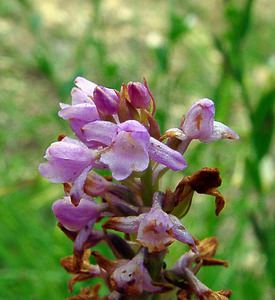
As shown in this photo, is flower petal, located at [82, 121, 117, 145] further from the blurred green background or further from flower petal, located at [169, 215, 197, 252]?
the blurred green background

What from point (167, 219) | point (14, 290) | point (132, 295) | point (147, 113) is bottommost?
point (14, 290)

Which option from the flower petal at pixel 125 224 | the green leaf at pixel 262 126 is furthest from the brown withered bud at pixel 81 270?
the green leaf at pixel 262 126

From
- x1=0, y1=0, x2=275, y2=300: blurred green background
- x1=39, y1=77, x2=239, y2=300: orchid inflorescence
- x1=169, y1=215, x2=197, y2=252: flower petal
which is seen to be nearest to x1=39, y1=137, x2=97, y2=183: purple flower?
x1=39, y1=77, x2=239, y2=300: orchid inflorescence

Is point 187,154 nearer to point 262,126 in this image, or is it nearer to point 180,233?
point 262,126

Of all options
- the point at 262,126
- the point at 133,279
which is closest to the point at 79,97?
the point at 133,279

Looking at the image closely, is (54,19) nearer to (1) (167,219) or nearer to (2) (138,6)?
(2) (138,6)

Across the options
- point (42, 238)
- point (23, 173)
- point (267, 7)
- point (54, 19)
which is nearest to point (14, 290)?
→ point (42, 238)

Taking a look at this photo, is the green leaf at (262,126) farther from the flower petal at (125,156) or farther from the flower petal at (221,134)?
the flower petal at (125,156)
